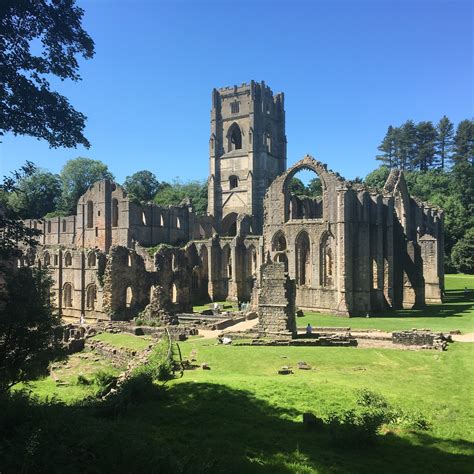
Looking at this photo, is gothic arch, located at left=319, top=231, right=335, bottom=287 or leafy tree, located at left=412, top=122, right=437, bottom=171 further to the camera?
leafy tree, located at left=412, top=122, right=437, bottom=171

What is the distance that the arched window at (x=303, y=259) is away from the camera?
1484 inches

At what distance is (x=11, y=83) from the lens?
35.8 ft

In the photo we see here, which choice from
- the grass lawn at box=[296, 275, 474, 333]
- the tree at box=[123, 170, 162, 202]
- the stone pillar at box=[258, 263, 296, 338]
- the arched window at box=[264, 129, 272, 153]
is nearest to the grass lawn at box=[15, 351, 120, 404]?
the stone pillar at box=[258, 263, 296, 338]

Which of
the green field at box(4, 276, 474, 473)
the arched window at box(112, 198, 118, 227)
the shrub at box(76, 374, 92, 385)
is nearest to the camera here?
the green field at box(4, 276, 474, 473)

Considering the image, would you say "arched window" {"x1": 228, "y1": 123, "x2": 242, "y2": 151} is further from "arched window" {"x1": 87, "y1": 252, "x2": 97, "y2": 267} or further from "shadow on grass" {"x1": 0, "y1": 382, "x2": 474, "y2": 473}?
"shadow on grass" {"x1": 0, "y1": 382, "x2": 474, "y2": 473}

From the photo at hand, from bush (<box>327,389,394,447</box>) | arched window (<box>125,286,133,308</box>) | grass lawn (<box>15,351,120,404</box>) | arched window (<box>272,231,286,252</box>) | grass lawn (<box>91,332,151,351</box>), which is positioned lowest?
grass lawn (<box>15,351,120,404</box>)

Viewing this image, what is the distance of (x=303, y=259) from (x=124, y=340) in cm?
1809

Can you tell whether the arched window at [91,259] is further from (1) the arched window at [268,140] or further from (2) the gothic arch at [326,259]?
(1) the arched window at [268,140]

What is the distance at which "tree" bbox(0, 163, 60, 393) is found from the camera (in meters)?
10.4

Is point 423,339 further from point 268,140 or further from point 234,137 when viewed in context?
point 234,137

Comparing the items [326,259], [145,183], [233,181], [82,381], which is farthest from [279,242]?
[145,183]

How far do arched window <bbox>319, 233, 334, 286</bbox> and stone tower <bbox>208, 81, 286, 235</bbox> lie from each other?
2207 cm

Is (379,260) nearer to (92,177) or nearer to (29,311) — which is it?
(29,311)

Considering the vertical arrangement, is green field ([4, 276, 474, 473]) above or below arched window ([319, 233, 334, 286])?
below
